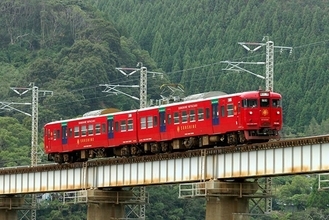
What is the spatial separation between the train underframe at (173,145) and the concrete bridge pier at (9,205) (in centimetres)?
673

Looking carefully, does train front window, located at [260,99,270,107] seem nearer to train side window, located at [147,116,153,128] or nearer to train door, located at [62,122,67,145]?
train side window, located at [147,116,153,128]

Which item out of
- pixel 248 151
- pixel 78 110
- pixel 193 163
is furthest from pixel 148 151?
pixel 78 110

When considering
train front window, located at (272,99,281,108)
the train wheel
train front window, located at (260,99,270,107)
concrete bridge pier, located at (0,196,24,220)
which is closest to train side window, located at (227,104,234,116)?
train front window, located at (260,99,270,107)

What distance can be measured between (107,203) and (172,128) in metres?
9.23

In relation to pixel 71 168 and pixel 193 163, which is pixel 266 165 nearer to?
pixel 193 163

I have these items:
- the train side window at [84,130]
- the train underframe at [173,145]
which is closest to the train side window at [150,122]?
the train underframe at [173,145]

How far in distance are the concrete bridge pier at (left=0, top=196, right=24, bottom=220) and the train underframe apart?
6730mm

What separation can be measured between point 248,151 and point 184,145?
380 inches

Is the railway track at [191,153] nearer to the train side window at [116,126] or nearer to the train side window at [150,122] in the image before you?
the train side window at [116,126]

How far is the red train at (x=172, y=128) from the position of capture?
71.8m

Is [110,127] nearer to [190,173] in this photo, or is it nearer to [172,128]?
[172,128]

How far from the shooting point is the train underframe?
234 feet

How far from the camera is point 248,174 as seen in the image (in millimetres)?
67375

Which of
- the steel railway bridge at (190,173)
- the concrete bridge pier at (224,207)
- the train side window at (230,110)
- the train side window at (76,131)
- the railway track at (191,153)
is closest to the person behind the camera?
the railway track at (191,153)
